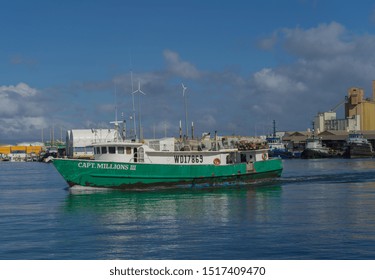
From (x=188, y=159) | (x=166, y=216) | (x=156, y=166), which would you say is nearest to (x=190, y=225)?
(x=166, y=216)

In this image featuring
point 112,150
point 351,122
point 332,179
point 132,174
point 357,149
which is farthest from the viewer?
point 351,122

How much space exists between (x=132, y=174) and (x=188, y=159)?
18.9ft

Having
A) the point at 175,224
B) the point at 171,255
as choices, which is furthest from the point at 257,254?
the point at 175,224

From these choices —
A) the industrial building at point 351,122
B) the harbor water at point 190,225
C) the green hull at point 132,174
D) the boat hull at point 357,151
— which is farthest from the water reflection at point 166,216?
the industrial building at point 351,122

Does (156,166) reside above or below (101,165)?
below

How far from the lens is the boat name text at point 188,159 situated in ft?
161

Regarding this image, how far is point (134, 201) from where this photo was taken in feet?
131

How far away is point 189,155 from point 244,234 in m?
24.6

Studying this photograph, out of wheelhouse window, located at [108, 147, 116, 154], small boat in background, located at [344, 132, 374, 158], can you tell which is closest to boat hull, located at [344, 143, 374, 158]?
small boat in background, located at [344, 132, 374, 158]

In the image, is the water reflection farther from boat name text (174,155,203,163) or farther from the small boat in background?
the small boat in background

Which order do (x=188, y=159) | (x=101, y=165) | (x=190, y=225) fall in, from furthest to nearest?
(x=188, y=159)
(x=101, y=165)
(x=190, y=225)

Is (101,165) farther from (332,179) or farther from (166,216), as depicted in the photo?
(332,179)

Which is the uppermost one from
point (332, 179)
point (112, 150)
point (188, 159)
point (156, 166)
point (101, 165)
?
point (112, 150)

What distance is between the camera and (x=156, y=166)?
47.1m
